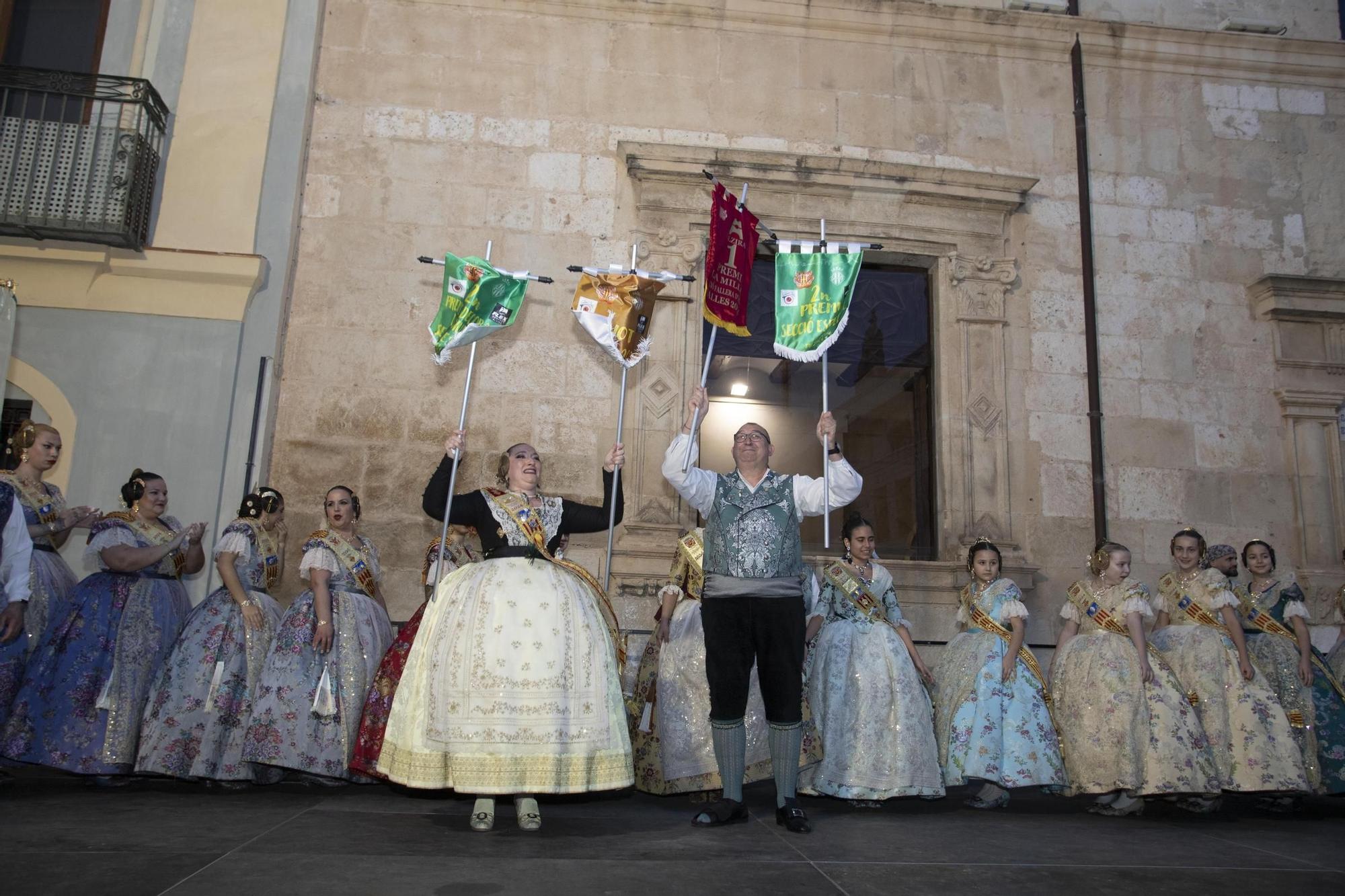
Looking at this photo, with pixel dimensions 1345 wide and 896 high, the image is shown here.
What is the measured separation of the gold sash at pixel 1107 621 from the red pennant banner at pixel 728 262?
270cm

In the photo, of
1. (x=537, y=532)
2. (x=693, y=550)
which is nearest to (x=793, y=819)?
(x=537, y=532)

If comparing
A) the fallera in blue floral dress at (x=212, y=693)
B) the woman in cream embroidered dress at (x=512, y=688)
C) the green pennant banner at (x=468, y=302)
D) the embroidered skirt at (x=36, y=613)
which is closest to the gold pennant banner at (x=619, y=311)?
the green pennant banner at (x=468, y=302)

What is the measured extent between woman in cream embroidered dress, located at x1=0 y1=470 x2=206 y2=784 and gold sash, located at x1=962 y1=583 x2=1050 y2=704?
4701 millimetres

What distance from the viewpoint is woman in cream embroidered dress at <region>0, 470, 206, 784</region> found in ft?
18.5

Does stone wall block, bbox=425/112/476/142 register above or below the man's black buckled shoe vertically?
above

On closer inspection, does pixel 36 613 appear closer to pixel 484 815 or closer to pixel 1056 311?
pixel 484 815

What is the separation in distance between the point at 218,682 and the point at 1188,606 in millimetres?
5882

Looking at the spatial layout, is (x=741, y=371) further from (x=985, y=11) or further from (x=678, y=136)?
(x=985, y=11)

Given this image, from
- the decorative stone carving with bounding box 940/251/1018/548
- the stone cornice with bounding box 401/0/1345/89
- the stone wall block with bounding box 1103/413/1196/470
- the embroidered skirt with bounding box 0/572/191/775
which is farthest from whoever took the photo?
the stone cornice with bounding box 401/0/1345/89

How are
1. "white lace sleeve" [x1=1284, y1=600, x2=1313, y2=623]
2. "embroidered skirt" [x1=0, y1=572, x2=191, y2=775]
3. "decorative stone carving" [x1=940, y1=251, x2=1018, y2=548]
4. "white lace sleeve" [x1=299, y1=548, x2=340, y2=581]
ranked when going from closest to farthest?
"embroidered skirt" [x1=0, y1=572, x2=191, y2=775] < "white lace sleeve" [x1=299, y1=548, x2=340, y2=581] < "white lace sleeve" [x1=1284, y1=600, x2=1313, y2=623] < "decorative stone carving" [x1=940, y1=251, x2=1018, y2=548]

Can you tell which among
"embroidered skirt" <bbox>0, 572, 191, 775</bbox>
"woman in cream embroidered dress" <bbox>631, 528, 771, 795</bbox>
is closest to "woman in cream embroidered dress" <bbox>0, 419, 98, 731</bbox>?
"embroidered skirt" <bbox>0, 572, 191, 775</bbox>

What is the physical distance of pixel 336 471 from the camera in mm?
7836

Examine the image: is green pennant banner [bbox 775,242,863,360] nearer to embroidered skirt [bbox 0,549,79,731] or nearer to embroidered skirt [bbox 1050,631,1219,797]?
embroidered skirt [bbox 1050,631,1219,797]

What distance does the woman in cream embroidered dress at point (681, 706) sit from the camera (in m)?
5.83
